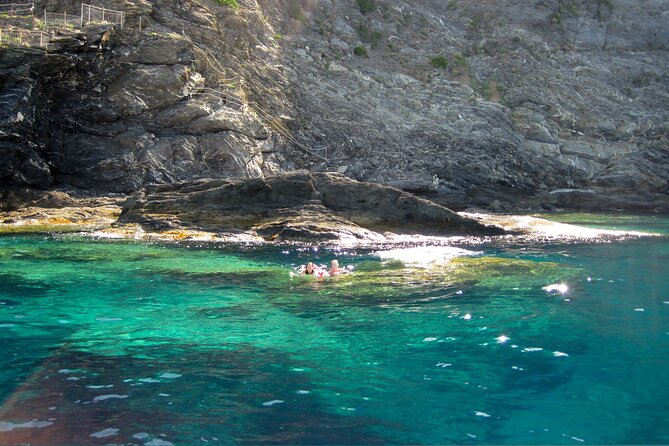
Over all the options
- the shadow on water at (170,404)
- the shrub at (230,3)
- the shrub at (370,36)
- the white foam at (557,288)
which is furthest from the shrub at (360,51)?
the shadow on water at (170,404)

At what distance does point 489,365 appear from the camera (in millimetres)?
8281

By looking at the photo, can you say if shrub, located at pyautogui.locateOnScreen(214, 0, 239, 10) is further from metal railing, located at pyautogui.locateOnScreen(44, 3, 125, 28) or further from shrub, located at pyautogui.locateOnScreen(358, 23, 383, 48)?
shrub, located at pyautogui.locateOnScreen(358, 23, 383, 48)

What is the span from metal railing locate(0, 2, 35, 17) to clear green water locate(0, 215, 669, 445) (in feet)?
88.8

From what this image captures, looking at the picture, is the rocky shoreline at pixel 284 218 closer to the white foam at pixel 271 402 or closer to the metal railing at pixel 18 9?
the white foam at pixel 271 402

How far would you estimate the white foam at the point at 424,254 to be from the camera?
59.7 feet

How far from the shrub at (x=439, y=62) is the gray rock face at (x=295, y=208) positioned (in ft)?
112

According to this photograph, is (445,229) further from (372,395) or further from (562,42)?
(562,42)

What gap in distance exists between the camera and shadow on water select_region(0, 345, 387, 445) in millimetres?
5871

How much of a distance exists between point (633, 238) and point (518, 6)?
166 ft

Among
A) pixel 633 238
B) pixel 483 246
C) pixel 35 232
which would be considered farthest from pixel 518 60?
pixel 35 232

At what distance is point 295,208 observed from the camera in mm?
24812

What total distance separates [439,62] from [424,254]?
4072 centimetres

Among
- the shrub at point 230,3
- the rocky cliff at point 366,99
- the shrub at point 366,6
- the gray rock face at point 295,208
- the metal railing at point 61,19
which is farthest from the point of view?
the shrub at point 366,6

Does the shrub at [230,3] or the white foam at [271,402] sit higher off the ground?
the shrub at [230,3]
